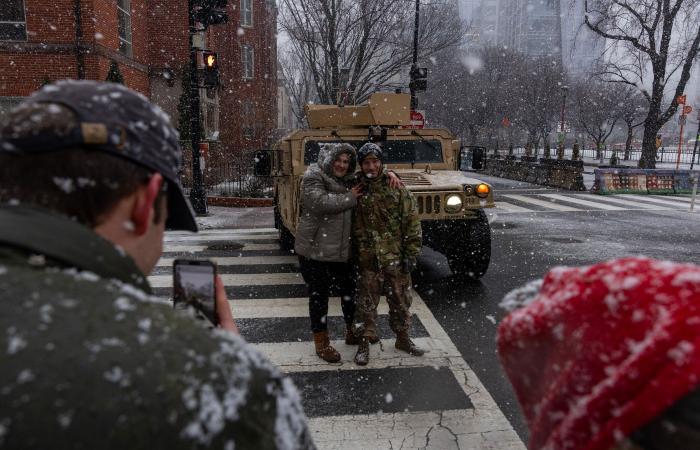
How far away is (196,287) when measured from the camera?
1489 mm

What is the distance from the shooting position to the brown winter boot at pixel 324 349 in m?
4.50

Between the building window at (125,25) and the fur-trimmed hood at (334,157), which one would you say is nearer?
the fur-trimmed hood at (334,157)

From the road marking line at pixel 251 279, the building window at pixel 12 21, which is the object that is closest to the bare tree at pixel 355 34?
the building window at pixel 12 21

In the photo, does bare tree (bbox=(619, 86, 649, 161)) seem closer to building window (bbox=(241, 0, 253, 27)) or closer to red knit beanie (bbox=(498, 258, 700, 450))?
building window (bbox=(241, 0, 253, 27))

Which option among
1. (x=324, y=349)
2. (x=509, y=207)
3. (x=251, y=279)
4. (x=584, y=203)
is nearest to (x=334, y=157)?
(x=324, y=349)

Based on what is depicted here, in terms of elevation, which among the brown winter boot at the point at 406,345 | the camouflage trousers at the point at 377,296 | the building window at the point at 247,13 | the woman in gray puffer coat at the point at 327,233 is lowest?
the brown winter boot at the point at 406,345

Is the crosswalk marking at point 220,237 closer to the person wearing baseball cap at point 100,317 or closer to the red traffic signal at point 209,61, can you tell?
the red traffic signal at point 209,61

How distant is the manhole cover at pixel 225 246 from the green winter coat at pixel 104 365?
8.57 m

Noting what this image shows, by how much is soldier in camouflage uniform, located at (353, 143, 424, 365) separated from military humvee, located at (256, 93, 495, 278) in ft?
6.58

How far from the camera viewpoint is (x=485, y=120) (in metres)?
48.8

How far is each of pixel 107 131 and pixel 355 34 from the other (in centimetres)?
1877

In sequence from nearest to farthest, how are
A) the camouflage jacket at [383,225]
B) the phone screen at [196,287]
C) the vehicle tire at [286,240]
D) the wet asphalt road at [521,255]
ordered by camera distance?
the phone screen at [196,287], the camouflage jacket at [383,225], the wet asphalt road at [521,255], the vehicle tire at [286,240]

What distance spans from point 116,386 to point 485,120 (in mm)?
50801

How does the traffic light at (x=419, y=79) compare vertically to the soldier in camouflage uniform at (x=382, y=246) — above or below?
above
